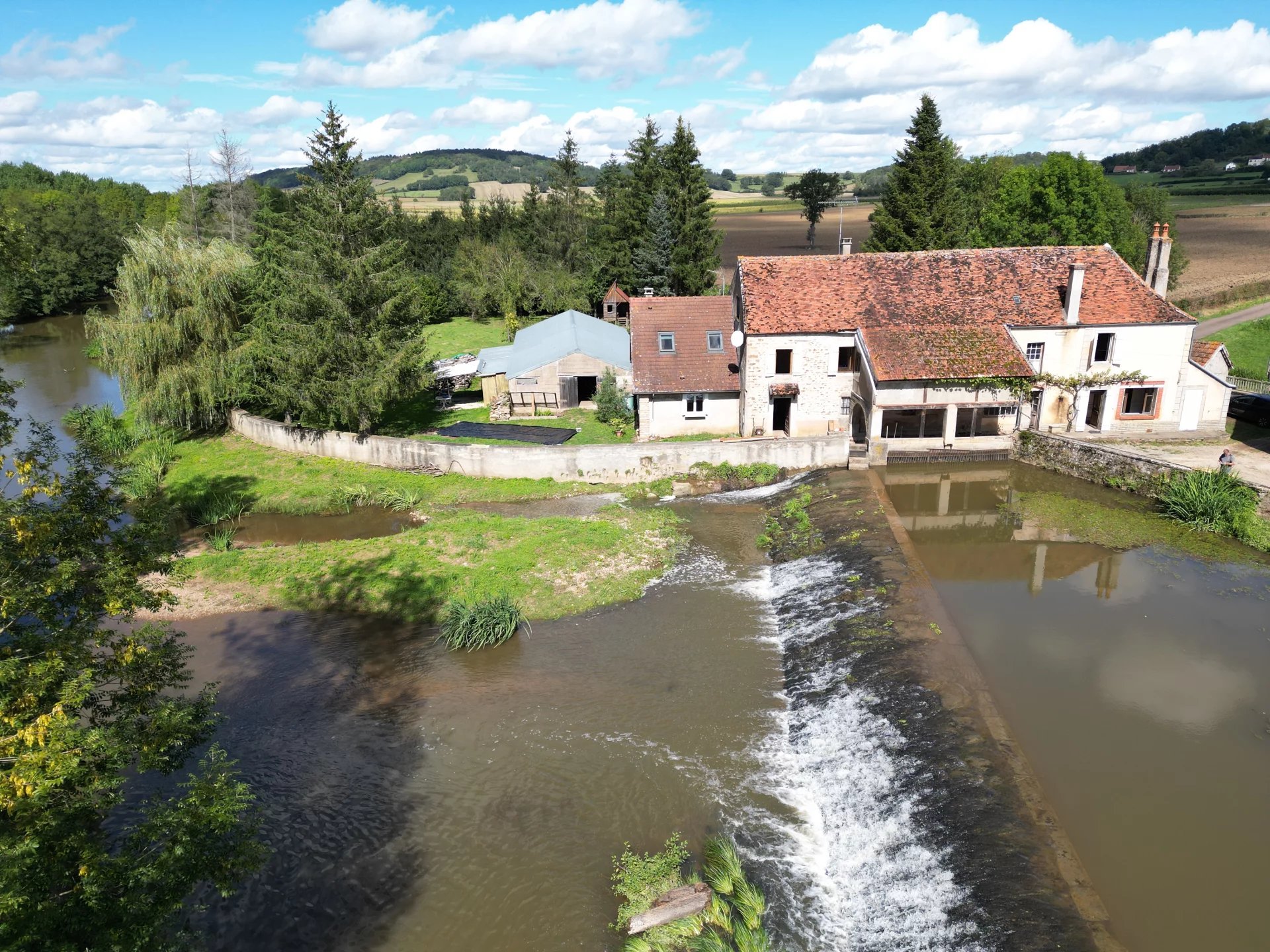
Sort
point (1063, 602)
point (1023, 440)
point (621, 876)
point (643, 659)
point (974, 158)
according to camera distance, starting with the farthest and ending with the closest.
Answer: point (974, 158)
point (1023, 440)
point (1063, 602)
point (643, 659)
point (621, 876)

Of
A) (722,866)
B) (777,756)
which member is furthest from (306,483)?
(722,866)

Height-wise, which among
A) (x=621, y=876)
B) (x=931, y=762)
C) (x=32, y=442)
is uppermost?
(x=32, y=442)

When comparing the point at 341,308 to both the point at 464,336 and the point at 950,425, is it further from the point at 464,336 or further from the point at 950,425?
the point at 464,336

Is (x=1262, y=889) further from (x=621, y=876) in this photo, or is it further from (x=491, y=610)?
(x=491, y=610)

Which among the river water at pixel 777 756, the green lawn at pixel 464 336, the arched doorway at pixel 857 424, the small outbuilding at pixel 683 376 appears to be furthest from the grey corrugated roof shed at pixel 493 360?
the river water at pixel 777 756

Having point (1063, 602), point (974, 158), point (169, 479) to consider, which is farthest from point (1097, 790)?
point (974, 158)

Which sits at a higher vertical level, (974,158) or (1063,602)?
(974,158)

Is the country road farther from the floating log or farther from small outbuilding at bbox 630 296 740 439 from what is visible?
the floating log

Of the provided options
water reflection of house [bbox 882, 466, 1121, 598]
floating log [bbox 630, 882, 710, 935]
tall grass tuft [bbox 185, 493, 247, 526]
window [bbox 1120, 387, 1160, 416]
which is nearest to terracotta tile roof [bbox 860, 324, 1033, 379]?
water reflection of house [bbox 882, 466, 1121, 598]

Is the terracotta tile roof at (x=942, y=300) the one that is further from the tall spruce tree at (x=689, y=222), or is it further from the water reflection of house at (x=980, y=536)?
the tall spruce tree at (x=689, y=222)
